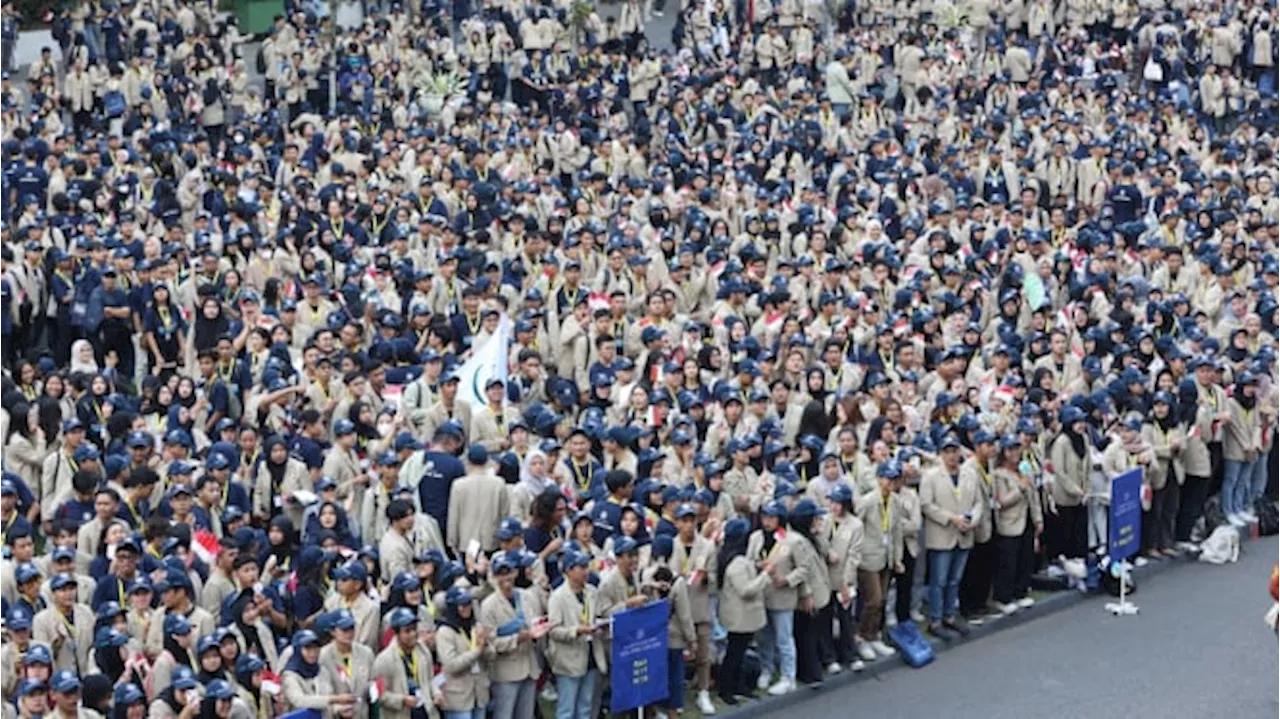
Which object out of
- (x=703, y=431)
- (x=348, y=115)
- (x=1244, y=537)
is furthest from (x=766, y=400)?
(x=348, y=115)

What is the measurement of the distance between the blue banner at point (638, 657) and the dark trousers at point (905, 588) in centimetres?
284

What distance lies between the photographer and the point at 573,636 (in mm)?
16219

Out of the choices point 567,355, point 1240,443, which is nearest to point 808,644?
point 567,355

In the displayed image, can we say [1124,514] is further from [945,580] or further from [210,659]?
[210,659]

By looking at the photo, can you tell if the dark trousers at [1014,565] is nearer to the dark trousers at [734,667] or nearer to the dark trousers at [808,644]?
the dark trousers at [808,644]

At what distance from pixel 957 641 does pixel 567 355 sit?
484 centimetres

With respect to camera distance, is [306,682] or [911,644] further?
[911,644]

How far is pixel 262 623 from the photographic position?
15555 mm

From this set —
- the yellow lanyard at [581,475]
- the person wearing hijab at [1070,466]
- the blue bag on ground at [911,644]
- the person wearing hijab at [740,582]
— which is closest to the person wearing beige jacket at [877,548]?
the blue bag on ground at [911,644]

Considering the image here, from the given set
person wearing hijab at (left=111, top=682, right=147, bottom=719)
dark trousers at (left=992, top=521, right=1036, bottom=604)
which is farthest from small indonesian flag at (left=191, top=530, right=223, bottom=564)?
dark trousers at (left=992, top=521, right=1036, bottom=604)

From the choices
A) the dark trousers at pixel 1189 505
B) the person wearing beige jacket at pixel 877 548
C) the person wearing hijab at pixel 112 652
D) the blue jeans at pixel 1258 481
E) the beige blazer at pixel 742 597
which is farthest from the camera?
the blue jeans at pixel 1258 481

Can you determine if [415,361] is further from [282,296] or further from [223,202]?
[223,202]

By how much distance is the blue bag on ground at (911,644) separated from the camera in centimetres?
1872

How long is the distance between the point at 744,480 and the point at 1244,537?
5.97 meters
